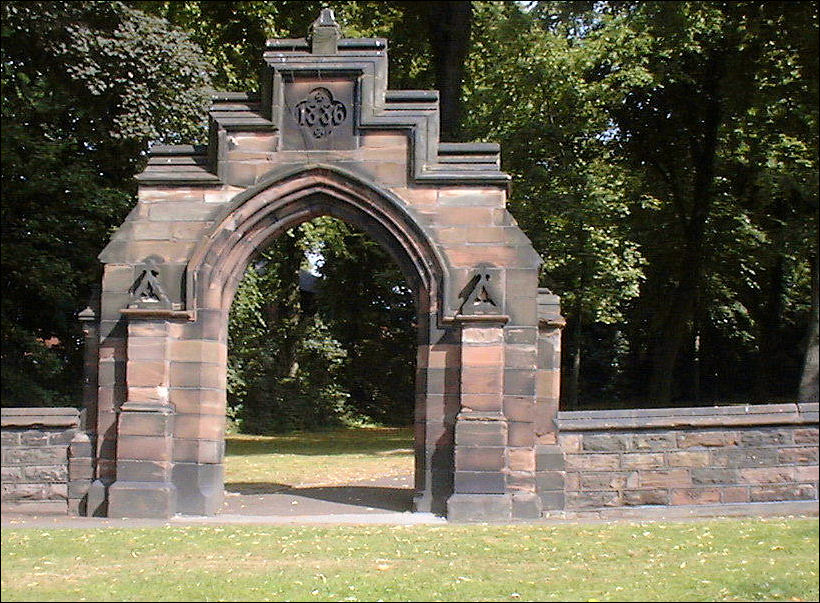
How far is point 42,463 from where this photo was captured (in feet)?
40.8

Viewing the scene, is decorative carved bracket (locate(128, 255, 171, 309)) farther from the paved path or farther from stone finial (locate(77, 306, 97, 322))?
the paved path

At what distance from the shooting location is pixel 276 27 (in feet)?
83.3

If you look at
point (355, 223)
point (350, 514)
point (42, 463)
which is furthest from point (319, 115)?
point (42, 463)

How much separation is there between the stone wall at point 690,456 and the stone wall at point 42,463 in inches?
216

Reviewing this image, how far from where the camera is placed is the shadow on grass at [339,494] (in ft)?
43.9

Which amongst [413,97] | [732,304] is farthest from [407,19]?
[732,304]

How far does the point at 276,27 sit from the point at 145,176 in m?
13.8

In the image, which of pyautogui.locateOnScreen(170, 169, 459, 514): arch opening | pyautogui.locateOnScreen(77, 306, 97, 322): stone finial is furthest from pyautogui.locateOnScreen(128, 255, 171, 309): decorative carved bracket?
pyautogui.locateOnScreen(77, 306, 97, 322): stone finial

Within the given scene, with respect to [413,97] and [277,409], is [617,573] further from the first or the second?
[277,409]

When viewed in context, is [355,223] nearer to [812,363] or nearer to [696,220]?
[812,363]

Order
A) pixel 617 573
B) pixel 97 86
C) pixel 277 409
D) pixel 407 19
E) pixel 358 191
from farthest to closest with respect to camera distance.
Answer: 1. pixel 277 409
2. pixel 407 19
3. pixel 97 86
4. pixel 358 191
5. pixel 617 573

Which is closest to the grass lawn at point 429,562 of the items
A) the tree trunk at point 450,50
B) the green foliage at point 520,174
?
the green foliage at point 520,174

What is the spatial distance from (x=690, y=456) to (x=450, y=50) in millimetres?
12020

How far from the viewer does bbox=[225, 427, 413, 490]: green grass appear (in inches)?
689
